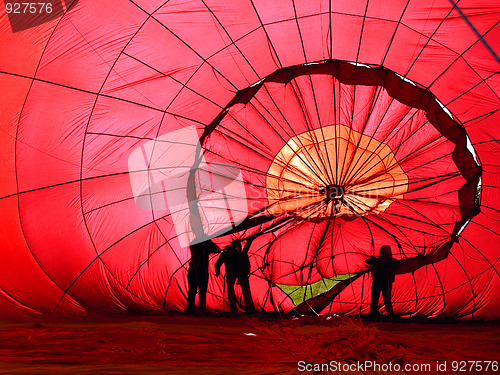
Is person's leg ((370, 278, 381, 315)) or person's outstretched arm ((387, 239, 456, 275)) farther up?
person's outstretched arm ((387, 239, 456, 275))

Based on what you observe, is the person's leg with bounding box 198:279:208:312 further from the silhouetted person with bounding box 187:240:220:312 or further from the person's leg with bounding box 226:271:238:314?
the person's leg with bounding box 226:271:238:314

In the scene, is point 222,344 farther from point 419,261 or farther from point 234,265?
point 419,261

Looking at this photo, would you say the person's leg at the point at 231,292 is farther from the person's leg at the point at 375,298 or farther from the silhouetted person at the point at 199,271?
the person's leg at the point at 375,298

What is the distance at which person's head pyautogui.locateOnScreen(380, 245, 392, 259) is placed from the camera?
3.25 m

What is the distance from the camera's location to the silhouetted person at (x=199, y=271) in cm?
318

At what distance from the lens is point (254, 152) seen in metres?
3.41

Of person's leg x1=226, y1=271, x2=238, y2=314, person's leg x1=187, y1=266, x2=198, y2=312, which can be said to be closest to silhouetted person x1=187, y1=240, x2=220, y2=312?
person's leg x1=187, y1=266, x2=198, y2=312

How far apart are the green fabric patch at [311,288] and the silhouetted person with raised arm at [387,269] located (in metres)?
0.19

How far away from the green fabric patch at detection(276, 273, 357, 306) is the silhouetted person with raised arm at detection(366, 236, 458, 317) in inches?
7.5

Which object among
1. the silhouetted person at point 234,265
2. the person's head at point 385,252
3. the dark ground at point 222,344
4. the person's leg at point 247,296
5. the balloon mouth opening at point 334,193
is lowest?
the dark ground at point 222,344

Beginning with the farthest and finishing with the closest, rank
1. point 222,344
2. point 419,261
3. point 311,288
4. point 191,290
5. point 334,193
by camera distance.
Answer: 1. point 311,288
2. point 334,193
3. point 191,290
4. point 419,261
5. point 222,344

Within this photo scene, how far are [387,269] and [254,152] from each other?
3.92ft

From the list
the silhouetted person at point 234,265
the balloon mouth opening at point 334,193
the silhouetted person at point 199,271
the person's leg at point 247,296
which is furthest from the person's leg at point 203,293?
the balloon mouth opening at point 334,193

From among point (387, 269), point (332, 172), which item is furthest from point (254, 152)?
point (387, 269)
